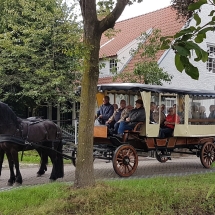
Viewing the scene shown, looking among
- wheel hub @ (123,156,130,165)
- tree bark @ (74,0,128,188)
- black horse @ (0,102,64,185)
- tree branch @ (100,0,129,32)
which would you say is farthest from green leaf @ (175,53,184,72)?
wheel hub @ (123,156,130,165)

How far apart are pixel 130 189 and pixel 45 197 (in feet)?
4.96

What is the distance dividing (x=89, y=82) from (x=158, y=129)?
4.52 metres

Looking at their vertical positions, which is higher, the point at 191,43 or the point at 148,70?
the point at 148,70

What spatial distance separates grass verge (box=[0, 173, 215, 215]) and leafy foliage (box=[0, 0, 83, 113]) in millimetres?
9666

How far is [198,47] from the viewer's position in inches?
79.2

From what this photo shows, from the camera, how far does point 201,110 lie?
40.0 feet

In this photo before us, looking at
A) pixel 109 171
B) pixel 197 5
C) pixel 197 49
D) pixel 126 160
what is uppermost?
pixel 197 5

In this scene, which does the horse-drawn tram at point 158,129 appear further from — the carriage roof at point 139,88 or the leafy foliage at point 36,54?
the leafy foliage at point 36,54

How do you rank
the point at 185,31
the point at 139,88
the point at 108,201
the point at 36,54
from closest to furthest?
the point at 185,31 → the point at 108,201 → the point at 139,88 → the point at 36,54

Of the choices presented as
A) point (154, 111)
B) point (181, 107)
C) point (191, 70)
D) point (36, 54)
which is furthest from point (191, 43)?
point (36, 54)

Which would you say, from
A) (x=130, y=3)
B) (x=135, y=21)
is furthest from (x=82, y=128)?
(x=135, y=21)

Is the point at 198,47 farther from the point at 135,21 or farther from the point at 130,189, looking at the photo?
the point at 135,21

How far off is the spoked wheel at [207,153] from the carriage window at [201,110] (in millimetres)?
727

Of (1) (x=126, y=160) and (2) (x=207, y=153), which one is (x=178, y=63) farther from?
(2) (x=207, y=153)
